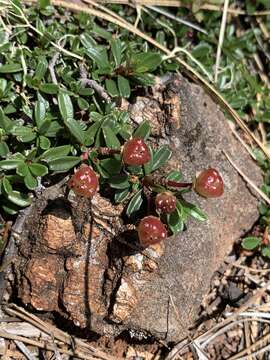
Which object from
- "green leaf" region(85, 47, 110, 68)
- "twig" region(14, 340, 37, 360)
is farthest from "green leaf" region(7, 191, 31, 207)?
"green leaf" region(85, 47, 110, 68)

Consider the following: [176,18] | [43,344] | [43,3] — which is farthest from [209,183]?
[176,18]

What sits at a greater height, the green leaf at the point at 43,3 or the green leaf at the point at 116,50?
the green leaf at the point at 43,3

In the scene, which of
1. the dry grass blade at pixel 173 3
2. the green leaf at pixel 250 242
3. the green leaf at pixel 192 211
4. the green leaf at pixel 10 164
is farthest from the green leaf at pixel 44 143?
the green leaf at pixel 250 242

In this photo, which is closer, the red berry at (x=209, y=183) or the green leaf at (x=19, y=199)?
the red berry at (x=209, y=183)

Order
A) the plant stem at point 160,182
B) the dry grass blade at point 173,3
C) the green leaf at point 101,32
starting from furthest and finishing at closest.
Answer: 1. the dry grass blade at point 173,3
2. the green leaf at point 101,32
3. the plant stem at point 160,182

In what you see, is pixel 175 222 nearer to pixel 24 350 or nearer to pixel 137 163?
pixel 137 163

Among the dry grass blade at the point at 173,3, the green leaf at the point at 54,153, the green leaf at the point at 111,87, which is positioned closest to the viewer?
the green leaf at the point at 54,153

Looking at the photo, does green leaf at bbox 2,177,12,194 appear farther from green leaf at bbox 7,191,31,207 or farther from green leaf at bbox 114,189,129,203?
green leaf at bbox 114,189,129,203

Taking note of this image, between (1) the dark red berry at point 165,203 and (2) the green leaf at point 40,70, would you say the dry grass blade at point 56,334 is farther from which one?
(2) the green leaf at point 40,70
